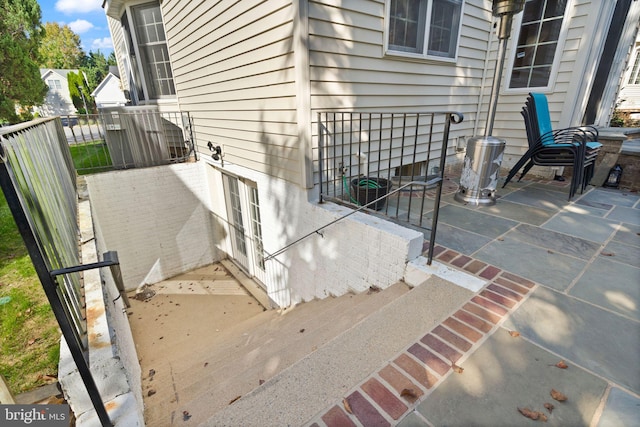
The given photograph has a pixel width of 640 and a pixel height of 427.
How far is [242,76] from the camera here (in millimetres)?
3602

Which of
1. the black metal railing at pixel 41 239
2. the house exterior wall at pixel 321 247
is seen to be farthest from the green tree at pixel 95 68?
the black metal railing at pixel 41 239

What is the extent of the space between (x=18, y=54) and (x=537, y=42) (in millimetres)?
14972

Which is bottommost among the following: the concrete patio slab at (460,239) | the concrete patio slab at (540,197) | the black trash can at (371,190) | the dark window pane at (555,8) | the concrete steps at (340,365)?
the concrete steps at (340,365)

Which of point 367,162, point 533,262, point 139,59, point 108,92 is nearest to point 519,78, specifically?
point 367,162

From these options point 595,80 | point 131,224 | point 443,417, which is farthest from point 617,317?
point 131,224

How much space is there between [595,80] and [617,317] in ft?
13.4

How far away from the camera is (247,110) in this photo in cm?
372

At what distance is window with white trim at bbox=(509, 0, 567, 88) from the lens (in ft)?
13.6

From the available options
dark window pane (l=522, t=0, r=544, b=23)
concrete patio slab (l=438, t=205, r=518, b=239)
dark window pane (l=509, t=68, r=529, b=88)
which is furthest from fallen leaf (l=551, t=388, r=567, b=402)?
dark window pane (l=522, t=0, r=544, b=23)

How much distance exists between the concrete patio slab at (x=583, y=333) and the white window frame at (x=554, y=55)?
3.83 meters

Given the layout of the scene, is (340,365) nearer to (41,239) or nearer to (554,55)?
(41,239)

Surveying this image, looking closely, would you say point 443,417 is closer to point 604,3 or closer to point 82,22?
point 604,3

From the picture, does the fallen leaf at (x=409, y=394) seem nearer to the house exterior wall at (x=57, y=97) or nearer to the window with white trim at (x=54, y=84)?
the house exterior wall at (x=57, y=97)

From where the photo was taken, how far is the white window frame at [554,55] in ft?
13.1
